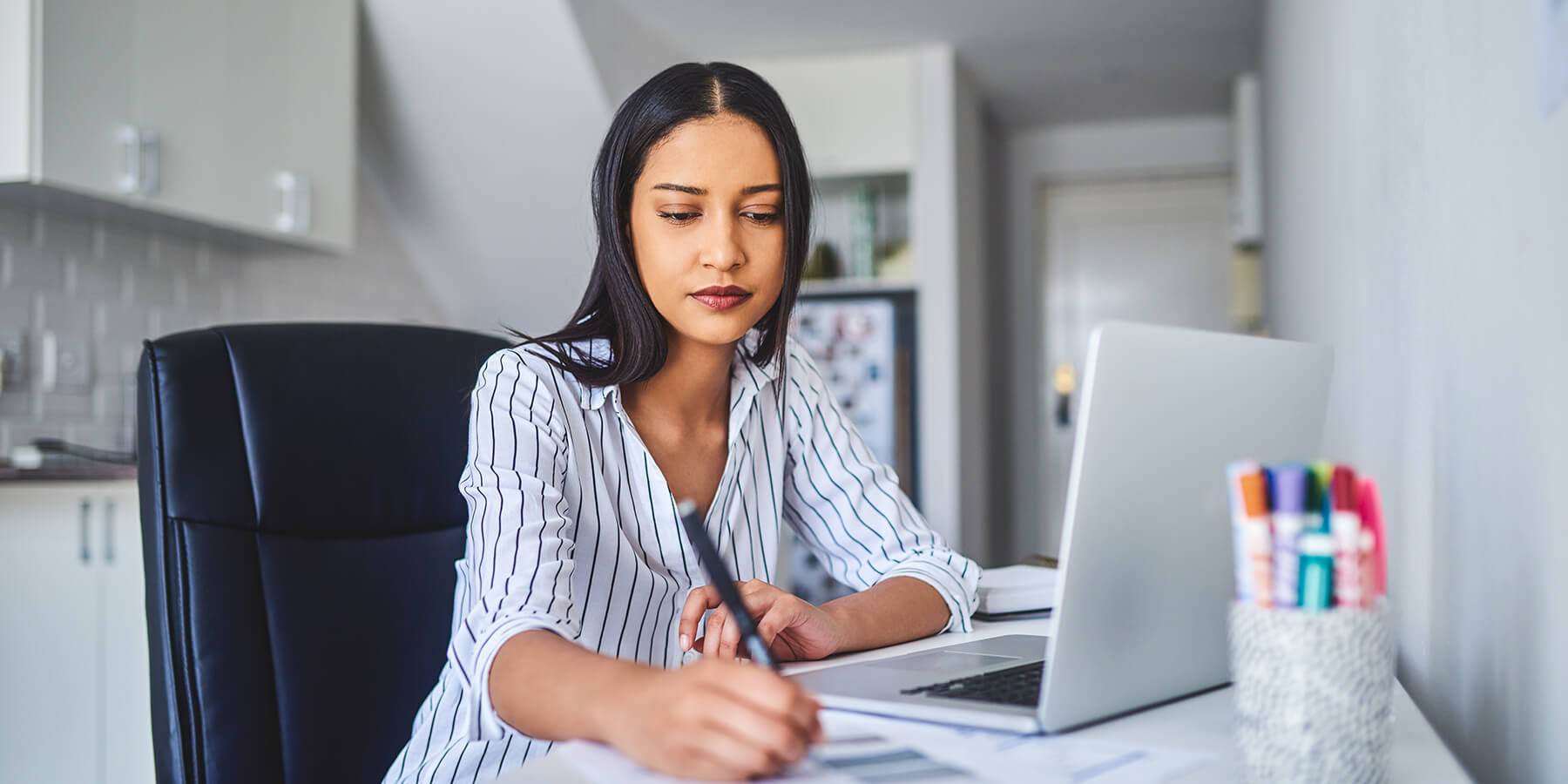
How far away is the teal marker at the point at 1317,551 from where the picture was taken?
52 cm

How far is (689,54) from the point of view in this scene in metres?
4.43

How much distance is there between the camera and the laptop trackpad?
2.89 ft

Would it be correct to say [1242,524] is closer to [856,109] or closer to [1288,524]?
[1288,524]

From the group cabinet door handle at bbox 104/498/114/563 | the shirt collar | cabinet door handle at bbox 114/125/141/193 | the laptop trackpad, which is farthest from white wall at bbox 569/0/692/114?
the laptop trackpad

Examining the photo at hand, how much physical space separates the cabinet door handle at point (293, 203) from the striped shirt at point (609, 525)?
209 cm

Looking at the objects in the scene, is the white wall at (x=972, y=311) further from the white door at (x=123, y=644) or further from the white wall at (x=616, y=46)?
the white door at (x=123, y=644)

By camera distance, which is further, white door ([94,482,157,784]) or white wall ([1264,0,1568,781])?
white door ([94,482,157,784])

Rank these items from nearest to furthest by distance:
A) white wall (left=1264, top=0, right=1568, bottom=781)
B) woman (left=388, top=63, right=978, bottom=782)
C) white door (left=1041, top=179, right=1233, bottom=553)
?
1. white wall (left=1264, top=0, right=1568, bottom=781)
2. woman (left=388, top=63, right=978, bottom=782)
3. white door (left=1041, top=179, right=1233, bottom=553)

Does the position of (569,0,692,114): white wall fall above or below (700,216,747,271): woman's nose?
above

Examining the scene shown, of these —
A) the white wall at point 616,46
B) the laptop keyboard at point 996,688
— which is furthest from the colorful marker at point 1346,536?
the white wall at point 616,46

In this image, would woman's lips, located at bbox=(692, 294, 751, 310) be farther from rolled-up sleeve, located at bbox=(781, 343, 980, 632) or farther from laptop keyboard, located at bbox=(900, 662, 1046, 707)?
laptop keyboard, located at bbox=(900, 662, 1046, 707)

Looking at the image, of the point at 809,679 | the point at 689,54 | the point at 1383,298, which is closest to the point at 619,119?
the point at 809,679

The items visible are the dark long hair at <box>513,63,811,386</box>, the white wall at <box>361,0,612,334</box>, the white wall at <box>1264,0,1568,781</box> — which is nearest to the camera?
the white wall at <box>1264,0,1568,781</box>

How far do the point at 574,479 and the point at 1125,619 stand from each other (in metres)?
0.57
